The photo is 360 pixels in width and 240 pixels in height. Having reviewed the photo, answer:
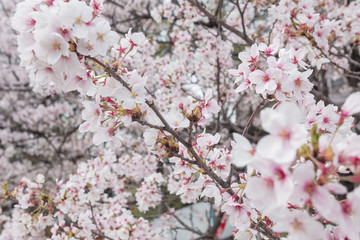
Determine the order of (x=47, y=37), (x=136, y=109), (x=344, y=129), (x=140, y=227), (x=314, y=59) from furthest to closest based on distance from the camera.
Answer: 1. (x=140, y=227)
2. (x=314, y=59)
3. (x=344, y=129)
4. (x=136, y=109)
5. (x=47, y=37)

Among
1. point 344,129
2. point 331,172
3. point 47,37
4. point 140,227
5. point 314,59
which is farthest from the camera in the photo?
point 140,227

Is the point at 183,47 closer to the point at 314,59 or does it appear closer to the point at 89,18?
the point at 314,59

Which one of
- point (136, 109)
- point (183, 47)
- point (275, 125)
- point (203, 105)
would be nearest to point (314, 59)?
point (203, 105)

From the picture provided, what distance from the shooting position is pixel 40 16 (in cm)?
108

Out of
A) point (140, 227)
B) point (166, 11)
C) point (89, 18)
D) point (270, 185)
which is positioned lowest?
point (140, 227)

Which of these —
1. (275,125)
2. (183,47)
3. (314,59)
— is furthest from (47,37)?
(183,47)

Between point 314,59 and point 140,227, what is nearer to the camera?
point 314,59

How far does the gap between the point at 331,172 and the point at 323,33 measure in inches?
86.9

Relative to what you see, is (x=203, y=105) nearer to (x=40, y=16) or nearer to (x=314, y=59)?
(x=40, y=16)

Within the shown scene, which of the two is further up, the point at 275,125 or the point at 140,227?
the point at 275,125

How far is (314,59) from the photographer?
2494 mm

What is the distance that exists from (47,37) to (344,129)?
1.56 m

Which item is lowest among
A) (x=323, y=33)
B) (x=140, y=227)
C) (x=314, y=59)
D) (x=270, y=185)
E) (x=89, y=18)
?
(x=140, y=227)

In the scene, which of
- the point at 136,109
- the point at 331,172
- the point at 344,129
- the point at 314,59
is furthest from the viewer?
the point at 314,59
